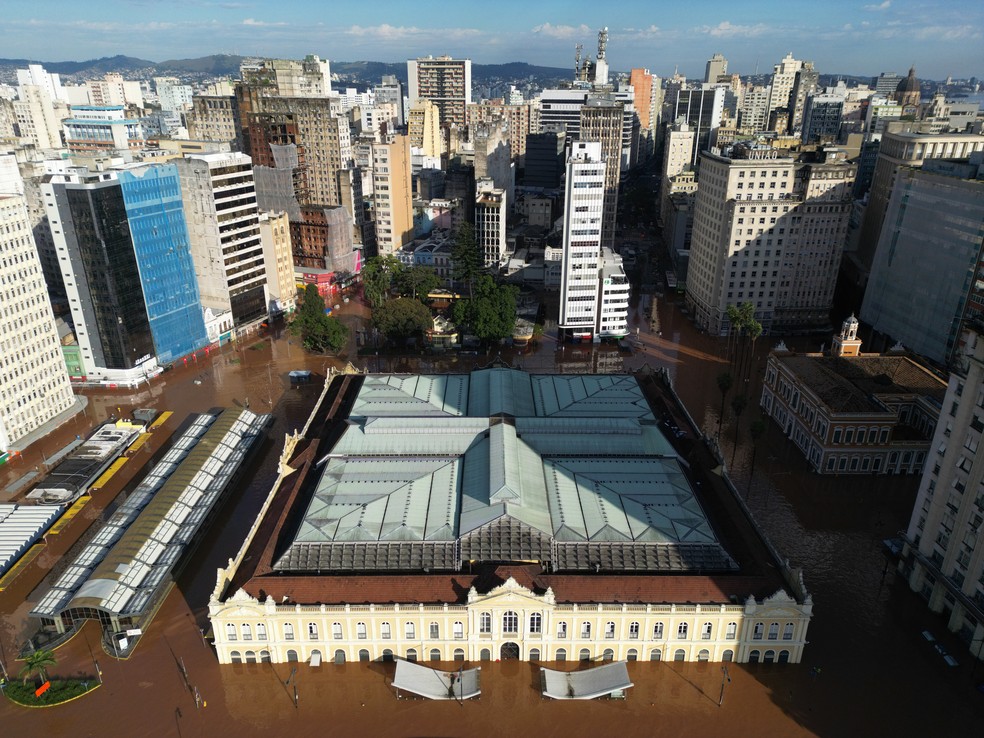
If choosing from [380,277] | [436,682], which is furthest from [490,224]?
[436,682]

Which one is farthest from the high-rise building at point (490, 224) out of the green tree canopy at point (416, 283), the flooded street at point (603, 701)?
the flooded street at point (603, 701)

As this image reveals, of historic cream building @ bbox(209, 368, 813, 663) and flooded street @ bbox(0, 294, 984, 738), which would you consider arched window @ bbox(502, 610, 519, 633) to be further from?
flooded street @ bbox(0, 294, 984, 738)

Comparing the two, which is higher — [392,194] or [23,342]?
[392,194]

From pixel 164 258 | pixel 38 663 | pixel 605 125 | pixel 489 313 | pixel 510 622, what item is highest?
pixel 605 125

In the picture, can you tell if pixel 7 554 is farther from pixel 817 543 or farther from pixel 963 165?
pixel 963 165

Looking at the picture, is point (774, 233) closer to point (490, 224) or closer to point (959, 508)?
point (490, 224)

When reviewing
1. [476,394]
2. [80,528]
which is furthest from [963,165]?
[80,528]

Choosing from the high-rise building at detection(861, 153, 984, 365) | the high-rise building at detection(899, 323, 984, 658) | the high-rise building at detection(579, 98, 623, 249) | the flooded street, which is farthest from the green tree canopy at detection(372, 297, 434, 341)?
the high-rise building at detection(861, 153, 984, 365)
